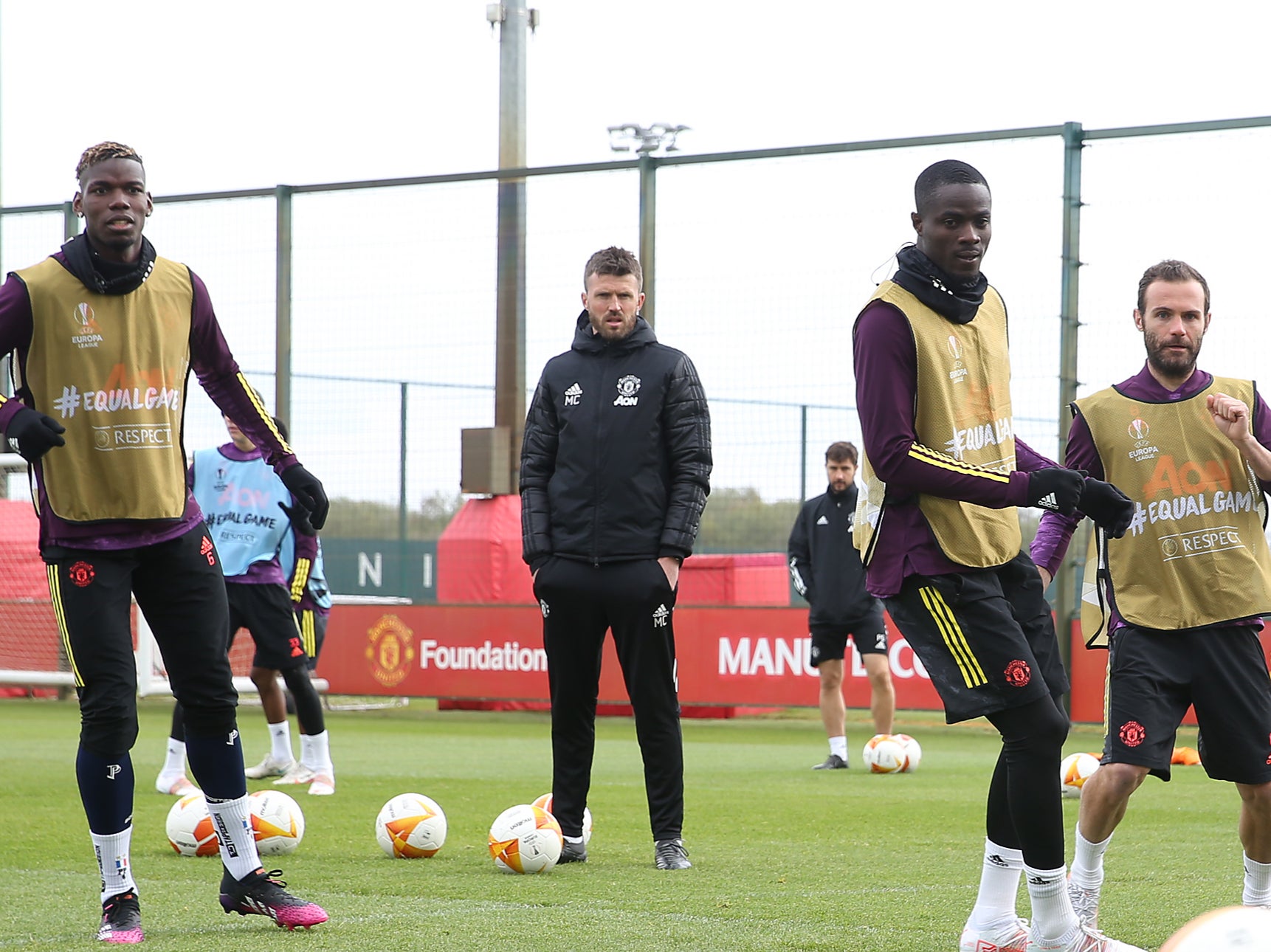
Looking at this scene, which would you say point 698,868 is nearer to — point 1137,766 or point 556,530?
point 556,530

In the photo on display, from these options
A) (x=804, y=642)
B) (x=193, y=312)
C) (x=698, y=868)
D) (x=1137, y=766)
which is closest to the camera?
(x=1137, y=766)

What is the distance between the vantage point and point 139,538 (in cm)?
527

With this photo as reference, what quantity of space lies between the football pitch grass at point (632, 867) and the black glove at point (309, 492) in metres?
1.24

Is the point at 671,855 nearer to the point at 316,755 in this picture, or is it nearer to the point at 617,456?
the point at 617,456

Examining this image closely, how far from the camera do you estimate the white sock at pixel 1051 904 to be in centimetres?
462

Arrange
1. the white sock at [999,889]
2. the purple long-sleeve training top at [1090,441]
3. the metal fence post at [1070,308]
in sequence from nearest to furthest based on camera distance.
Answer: the white sock at [999,889] → the purple long-sleeve training top at [1090,441] → the metal fence post at [1070,308]

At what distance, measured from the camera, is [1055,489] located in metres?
4.49

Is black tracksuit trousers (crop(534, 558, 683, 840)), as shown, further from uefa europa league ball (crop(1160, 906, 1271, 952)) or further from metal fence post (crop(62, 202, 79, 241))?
metal fence post (crop(62, 202, 79, 241))

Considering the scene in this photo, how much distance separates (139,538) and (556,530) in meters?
2.02

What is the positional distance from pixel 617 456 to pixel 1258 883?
2.77m

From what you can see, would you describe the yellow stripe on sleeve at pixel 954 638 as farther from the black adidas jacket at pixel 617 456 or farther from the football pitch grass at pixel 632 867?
the black adidas jacket at pixel 617 456

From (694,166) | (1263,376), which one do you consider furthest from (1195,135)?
(694,166)

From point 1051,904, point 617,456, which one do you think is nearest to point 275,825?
point 617,456

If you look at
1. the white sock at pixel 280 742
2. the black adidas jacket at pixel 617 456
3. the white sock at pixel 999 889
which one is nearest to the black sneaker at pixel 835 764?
the white sock at pixel 280 742
